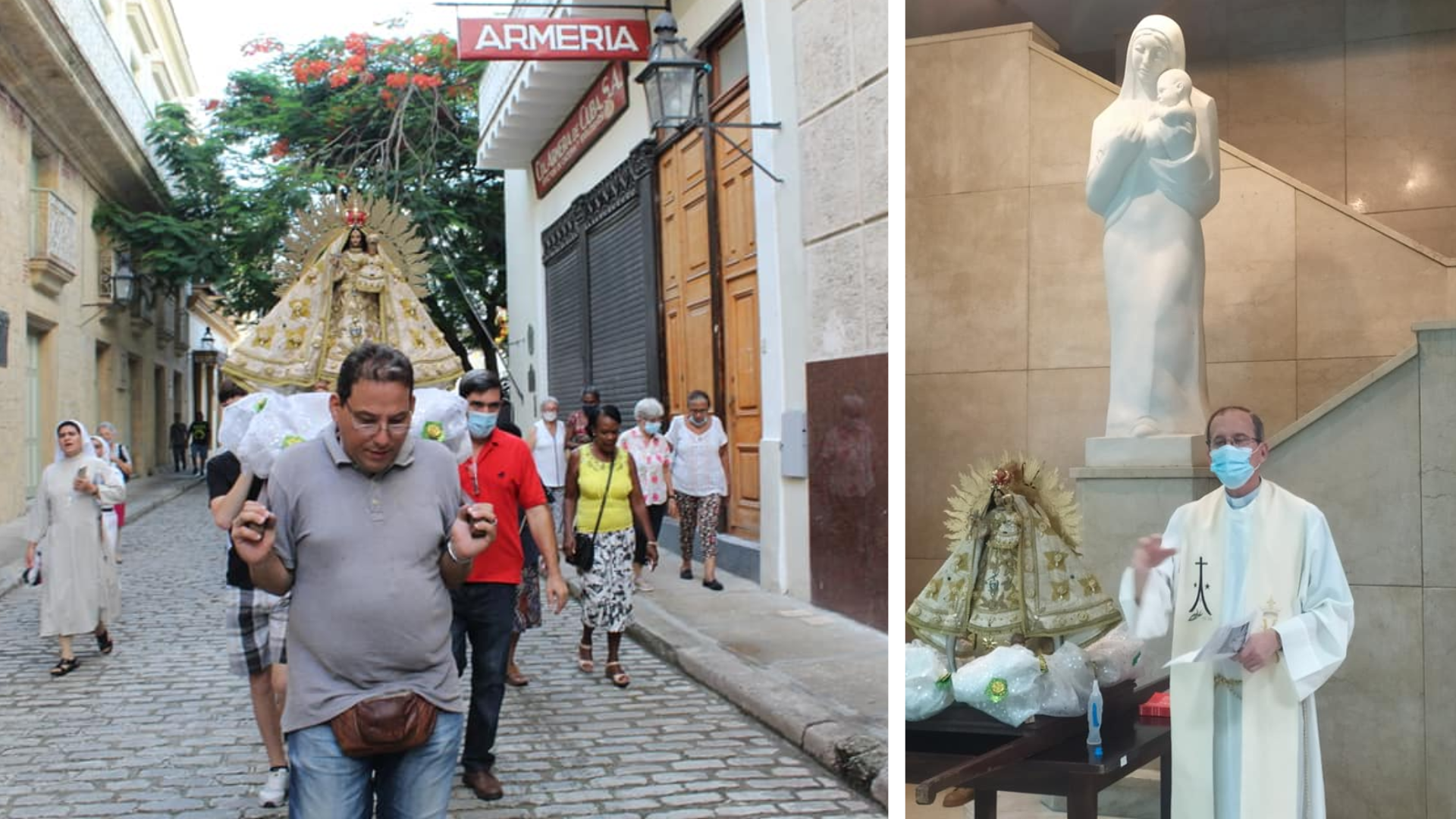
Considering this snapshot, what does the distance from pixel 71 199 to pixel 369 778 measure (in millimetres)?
18253

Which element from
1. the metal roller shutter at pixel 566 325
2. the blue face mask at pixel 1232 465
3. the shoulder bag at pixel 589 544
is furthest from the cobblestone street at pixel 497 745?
the metal roller shutter at pixel 566 325

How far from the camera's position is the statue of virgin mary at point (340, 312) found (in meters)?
5.72

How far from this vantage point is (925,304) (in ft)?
10.9

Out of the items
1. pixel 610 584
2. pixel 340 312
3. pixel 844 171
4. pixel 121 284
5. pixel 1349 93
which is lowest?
pixel 610 584

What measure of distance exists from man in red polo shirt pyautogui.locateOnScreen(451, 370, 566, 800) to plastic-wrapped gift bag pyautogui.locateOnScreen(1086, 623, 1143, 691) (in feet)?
6.87

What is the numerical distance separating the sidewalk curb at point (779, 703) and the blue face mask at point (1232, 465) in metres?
1.62

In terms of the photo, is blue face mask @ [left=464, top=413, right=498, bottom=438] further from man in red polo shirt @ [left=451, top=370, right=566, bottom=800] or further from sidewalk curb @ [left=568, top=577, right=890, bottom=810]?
sidewalk curb @ [left=568, top=577, right=890, bottom=810]

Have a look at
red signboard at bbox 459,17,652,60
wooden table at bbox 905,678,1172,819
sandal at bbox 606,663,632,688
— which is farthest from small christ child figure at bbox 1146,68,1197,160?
red signboard at bbox 459,17,652,60

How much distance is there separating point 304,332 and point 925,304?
10.9 ft

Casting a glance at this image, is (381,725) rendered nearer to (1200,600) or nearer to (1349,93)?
(1200,600)

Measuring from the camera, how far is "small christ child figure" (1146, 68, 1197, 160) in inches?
120

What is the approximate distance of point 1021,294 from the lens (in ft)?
11.1

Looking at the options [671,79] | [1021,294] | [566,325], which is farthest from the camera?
[566,325]

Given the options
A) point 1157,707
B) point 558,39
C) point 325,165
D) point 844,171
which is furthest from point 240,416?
point 325,165
